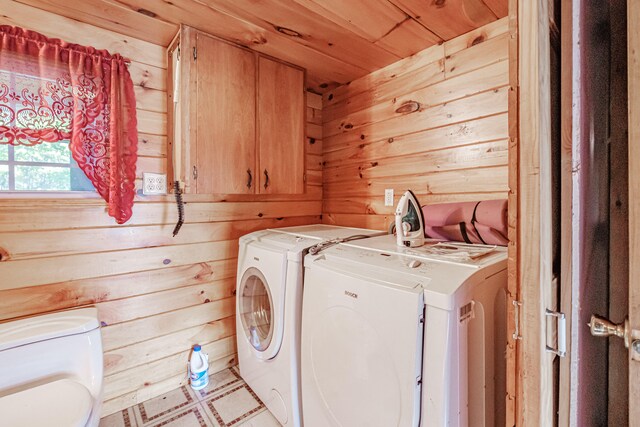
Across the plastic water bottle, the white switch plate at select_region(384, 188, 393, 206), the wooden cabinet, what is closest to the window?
the wooden cabinet

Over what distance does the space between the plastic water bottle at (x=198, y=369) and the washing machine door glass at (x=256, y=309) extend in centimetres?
38

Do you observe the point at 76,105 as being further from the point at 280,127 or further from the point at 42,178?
the point at 280,127

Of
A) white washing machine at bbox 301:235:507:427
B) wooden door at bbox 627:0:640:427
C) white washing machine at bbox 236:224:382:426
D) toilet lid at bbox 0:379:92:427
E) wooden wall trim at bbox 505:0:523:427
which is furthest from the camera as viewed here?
white washing machine at bbox 236:224:382:426

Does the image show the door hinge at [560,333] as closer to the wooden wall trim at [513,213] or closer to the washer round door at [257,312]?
the wooden wall trim at [513,213]

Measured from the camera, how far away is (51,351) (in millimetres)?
1238

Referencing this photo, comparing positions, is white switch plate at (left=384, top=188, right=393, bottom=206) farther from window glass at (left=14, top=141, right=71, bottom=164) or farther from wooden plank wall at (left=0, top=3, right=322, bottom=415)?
window glass at (left=14, top=141, right=71, bottom=164)

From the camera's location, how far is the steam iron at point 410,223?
4.05ft

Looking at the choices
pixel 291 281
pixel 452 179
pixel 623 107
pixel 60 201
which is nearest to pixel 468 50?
pixel 452 179

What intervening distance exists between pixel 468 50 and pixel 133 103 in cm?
179

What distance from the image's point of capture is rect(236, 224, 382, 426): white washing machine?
1.28 metres

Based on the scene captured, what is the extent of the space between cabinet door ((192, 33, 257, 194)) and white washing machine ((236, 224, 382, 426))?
1.29 ft

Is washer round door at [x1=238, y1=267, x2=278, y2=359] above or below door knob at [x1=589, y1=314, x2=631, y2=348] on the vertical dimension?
below

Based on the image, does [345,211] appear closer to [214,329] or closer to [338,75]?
[338,75]

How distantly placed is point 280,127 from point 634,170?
163 cm
